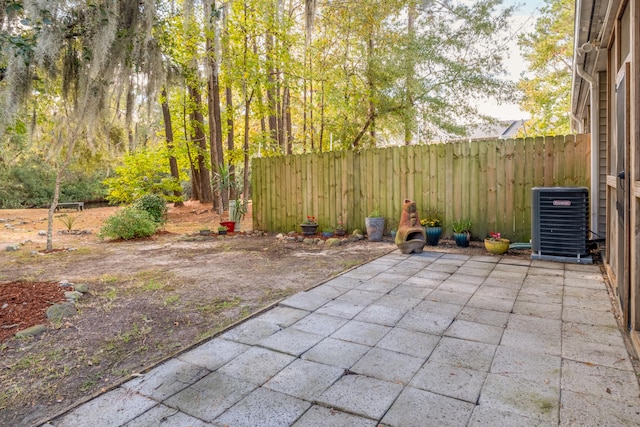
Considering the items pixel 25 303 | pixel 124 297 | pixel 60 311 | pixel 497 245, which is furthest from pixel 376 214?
pixel 25 303

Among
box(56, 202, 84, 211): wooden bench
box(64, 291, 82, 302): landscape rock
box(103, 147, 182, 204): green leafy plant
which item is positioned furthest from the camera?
box(56, 202, 84, 211): wooden bench

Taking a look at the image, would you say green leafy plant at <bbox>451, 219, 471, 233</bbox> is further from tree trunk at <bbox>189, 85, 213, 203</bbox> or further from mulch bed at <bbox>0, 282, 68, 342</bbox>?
tree trunk at <bbox>189, 85, 213, 203</bbox>

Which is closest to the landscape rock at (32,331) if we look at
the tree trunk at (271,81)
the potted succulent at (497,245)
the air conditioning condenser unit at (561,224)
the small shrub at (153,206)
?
the potted succulent at (497,245)

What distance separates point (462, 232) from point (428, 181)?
0.97 meters

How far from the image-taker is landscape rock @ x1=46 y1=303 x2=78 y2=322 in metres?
2.72

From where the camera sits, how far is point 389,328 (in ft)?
7.80

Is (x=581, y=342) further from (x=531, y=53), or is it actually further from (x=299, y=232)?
(x=531, y=53)

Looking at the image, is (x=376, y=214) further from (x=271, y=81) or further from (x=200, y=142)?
(x=200, y=142)

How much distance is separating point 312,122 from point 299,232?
5041 mm

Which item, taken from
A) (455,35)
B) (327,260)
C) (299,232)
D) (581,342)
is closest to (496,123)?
(455,35)

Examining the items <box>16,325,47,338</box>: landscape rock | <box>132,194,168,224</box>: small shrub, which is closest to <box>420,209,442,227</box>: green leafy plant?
<box>16,325,47,338</box>: landscape rock

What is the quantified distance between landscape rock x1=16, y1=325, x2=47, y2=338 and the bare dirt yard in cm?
3

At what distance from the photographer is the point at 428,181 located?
5719mm

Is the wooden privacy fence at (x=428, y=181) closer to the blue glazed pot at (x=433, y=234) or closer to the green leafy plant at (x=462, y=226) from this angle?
the green leafy plant at (x=462, y=226)
